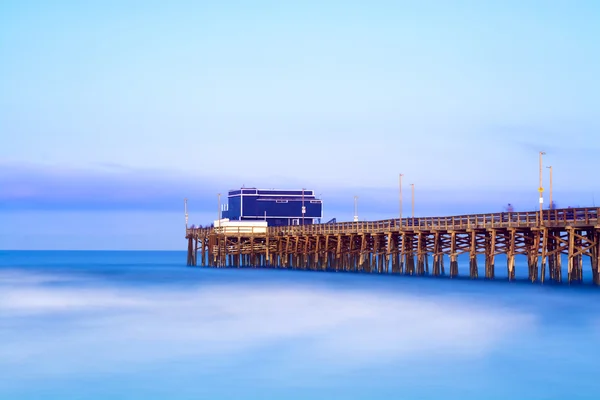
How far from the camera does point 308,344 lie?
26891 mm

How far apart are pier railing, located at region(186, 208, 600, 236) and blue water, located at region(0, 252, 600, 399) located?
10.9 ft

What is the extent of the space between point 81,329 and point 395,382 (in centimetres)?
1382

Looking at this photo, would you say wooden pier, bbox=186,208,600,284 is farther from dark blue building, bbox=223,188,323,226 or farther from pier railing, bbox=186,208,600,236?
dark blue building, bbox=223,188,323,226

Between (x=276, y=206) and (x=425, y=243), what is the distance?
42.9 m

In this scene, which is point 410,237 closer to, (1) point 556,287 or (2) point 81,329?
(1) point 556,287

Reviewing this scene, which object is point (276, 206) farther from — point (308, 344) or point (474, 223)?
point (308, 344)

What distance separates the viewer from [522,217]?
45375 millimetres

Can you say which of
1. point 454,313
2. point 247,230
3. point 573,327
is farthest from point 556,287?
point 247,230

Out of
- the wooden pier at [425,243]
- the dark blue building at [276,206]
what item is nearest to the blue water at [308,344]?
the wooden pier at [425,243]

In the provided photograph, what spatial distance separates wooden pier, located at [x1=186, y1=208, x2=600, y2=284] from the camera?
143ft

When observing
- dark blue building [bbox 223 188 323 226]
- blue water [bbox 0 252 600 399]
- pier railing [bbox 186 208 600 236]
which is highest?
dark blue building [bbox 223 188 323 226]

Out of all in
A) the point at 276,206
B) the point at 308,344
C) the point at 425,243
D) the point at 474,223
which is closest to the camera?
the point at 308,344

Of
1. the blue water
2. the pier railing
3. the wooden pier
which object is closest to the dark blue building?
the wooden pier

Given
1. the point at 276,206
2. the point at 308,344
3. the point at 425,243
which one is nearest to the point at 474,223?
the point at 425,243
